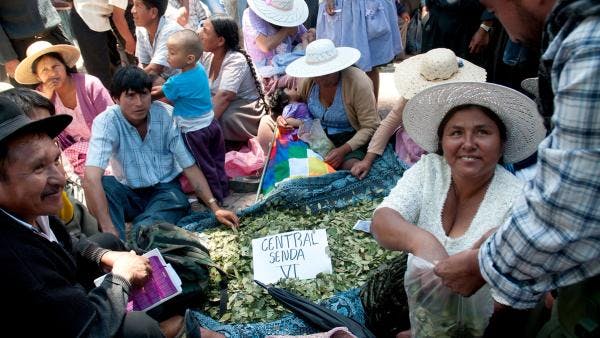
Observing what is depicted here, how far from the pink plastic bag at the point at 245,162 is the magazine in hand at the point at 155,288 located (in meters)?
2.03

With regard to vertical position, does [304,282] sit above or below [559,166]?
below

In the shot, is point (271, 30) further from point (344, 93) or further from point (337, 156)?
point (337, 156)

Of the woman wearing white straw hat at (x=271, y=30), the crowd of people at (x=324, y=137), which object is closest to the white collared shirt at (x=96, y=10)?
the crowd of people at (x=324, y=137)

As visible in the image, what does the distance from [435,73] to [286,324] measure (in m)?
1.94

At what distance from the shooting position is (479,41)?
4.47 meters

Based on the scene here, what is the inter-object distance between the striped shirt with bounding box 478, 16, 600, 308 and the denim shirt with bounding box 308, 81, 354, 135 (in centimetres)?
289

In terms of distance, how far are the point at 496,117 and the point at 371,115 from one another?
2009mm

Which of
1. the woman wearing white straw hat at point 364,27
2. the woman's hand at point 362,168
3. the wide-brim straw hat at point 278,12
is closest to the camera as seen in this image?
the woman's hand at point 362,168

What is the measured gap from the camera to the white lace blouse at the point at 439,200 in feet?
6.79

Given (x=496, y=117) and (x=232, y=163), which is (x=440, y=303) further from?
(x=232, y=163)

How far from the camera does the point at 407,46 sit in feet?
24.6

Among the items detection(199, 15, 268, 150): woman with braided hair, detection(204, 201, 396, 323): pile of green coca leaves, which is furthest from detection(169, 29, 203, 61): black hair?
detection(204, 201, 396, 323): pile of green coca leaves

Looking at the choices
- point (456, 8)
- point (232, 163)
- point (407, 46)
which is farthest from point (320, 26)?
point (407, 46)

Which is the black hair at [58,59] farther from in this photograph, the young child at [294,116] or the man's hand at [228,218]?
the man's hand at [228,218]
